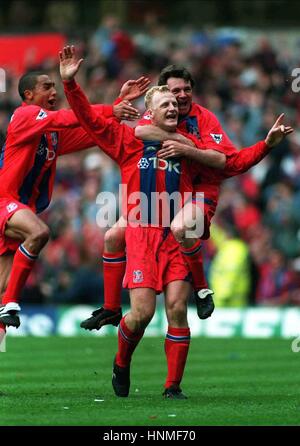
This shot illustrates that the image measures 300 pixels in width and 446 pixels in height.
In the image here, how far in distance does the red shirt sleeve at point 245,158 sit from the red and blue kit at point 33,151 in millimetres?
1241

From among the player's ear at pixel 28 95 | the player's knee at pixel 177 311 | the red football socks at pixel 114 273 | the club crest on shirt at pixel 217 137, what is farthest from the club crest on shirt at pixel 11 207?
the club crest on shirt at pixel 217 137

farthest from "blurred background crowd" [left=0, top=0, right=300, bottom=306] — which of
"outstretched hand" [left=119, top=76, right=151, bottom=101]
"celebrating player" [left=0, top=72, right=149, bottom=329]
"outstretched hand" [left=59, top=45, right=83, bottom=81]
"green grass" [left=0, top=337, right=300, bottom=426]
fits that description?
"outstretched hand" [left=59, top=45, right=83, bottom=81]

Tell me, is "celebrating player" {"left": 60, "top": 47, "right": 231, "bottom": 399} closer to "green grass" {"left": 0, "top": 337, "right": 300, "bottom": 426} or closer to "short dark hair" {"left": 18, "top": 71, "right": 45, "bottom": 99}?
"green grass" {"left": 0, "top": 337, "right": 300, "bottom": 426}

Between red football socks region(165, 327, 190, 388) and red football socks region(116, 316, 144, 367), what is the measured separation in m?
0.30

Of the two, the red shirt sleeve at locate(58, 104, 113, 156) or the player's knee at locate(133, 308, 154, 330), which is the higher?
the red shirt sleeve at locate(58, 104, 113, 156)

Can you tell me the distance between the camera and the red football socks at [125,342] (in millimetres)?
12297

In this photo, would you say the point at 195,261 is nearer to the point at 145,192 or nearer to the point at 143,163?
the point at 145,192

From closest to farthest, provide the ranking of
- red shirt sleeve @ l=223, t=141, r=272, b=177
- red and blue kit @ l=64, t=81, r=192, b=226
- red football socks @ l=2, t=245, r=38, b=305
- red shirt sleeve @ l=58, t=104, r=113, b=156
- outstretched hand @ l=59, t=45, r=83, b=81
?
outstretched hand @ l=59, t=45, r=83, b=81
red and blue kit @ l=64, t=81, r=192, b=226
red shirt sleeve @ l=223, t=141, r=272, b=177
red football socks @ l=2, t=245, r=38, b=305
red shirt sleeve @ l=58, t=104, r=113, b=156

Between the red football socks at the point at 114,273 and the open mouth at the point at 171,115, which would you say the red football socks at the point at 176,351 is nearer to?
the red football socks at the point at 114,273

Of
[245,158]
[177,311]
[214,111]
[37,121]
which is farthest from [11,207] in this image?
[214,111]

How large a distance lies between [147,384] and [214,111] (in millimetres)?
11982

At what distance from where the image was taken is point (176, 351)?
482 inches

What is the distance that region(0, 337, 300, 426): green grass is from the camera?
10.7 meters
